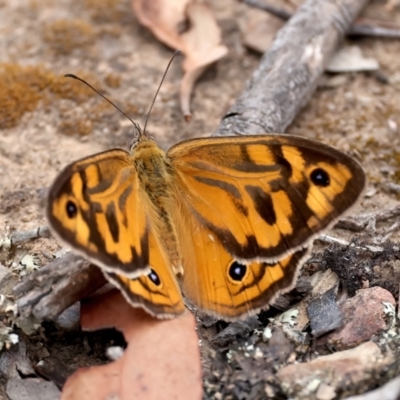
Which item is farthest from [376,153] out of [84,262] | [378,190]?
[84,262]

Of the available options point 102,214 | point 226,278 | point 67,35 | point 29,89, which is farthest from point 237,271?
point 67,35

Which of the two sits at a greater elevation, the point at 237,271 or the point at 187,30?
the point at 237,271

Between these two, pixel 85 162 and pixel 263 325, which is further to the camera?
pixel 263 325

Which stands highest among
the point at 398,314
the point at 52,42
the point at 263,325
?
the point at 398,314

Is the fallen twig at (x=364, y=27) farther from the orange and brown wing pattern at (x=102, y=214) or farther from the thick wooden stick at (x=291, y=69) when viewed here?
the orange and brown wing pattern at (x=102, y=214)

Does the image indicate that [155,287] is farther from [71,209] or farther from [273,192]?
[273,192]

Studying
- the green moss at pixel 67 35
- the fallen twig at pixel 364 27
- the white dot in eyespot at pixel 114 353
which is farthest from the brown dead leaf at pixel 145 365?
the fallen twig at pixel 364 27

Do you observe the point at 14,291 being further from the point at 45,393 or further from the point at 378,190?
the point at 378,190

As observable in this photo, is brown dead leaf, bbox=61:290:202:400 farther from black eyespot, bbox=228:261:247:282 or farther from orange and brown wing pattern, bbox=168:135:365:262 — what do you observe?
orange and brown wing pattern, bbox=168:135:365:262
